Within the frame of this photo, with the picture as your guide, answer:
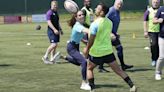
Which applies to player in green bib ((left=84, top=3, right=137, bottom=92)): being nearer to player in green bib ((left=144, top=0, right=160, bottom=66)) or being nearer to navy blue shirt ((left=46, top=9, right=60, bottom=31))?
player in green bib ((left=144, top=0, right=160, bottom=66))

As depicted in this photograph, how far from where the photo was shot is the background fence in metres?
64.5

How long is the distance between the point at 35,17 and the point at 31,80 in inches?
1866

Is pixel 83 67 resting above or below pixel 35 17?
above

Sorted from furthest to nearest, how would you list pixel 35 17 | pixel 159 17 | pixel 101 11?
pixel 35 17 → pixel 159 17 → pixel 101 11

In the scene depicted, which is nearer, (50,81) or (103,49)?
(103,49)

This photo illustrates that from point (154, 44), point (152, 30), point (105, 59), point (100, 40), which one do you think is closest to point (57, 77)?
point (105, 59)

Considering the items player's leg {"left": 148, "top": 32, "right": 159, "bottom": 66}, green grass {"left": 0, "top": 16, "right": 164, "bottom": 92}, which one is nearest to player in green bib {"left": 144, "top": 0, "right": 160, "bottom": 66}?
player's leg {"left": 148, "top": 32, "right": 159, "bottom": 66}

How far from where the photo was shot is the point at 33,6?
65.7 m

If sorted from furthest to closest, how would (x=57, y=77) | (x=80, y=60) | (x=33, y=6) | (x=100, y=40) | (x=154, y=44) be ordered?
(x=33, y=6) → (x=154, y=44) → (x=57, y=77) → (x=80, y=60) → (x=100, y=40)

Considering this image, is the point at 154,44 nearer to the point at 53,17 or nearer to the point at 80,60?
the point at 53,17

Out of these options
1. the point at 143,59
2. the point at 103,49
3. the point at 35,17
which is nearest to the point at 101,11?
the point at 103,49

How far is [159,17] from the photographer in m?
11.6

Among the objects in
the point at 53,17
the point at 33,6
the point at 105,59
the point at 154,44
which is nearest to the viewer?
the point at 105,59

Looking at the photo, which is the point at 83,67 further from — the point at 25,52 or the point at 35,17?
the point at 35,17
